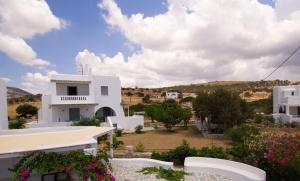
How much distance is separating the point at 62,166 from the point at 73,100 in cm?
1849

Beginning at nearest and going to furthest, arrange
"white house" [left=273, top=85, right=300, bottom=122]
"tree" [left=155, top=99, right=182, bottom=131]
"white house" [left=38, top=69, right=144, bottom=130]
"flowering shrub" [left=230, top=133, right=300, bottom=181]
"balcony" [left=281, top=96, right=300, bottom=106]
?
"flowering shrub" [left=230, top=133, right=300, bottom=181] < "white house" [left=38, top=69, right=144, bottom=130] < "tree" [left=155, top=99, right=182, bottom=131] < "white house" [left=273, top=85, right=300, bottom=122] < "balcony" [left=281, top=96, right=300, bottom=106]

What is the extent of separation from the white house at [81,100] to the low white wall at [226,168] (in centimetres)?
1471

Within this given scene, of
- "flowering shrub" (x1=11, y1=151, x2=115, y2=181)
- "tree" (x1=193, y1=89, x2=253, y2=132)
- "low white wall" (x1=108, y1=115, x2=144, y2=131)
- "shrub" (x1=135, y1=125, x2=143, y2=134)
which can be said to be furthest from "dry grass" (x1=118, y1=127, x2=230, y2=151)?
"flowering shrub" (x1=11, y1=151, x2=115, y2=181)

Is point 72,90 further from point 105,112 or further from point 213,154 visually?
point 213,154

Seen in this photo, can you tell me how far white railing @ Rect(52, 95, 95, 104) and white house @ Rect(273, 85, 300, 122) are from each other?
75.3 feet

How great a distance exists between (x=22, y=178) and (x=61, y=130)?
6.11 m

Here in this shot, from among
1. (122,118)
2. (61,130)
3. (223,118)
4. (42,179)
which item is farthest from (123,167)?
(122,118)

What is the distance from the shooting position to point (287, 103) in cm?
3469

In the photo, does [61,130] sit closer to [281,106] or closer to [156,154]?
[156,154]

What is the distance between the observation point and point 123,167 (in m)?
12.9

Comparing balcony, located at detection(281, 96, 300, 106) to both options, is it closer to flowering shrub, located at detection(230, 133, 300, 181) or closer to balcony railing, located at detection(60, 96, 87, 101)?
flowering shrub, located at detection(230, 133, 300, 181)

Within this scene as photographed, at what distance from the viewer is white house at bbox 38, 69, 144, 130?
985 inches

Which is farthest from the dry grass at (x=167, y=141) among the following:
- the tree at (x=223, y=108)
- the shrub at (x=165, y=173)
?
the shrub at (x=165, y=173)

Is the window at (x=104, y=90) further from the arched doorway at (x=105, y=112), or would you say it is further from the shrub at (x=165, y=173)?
the shrub at (x=165, y=173)
